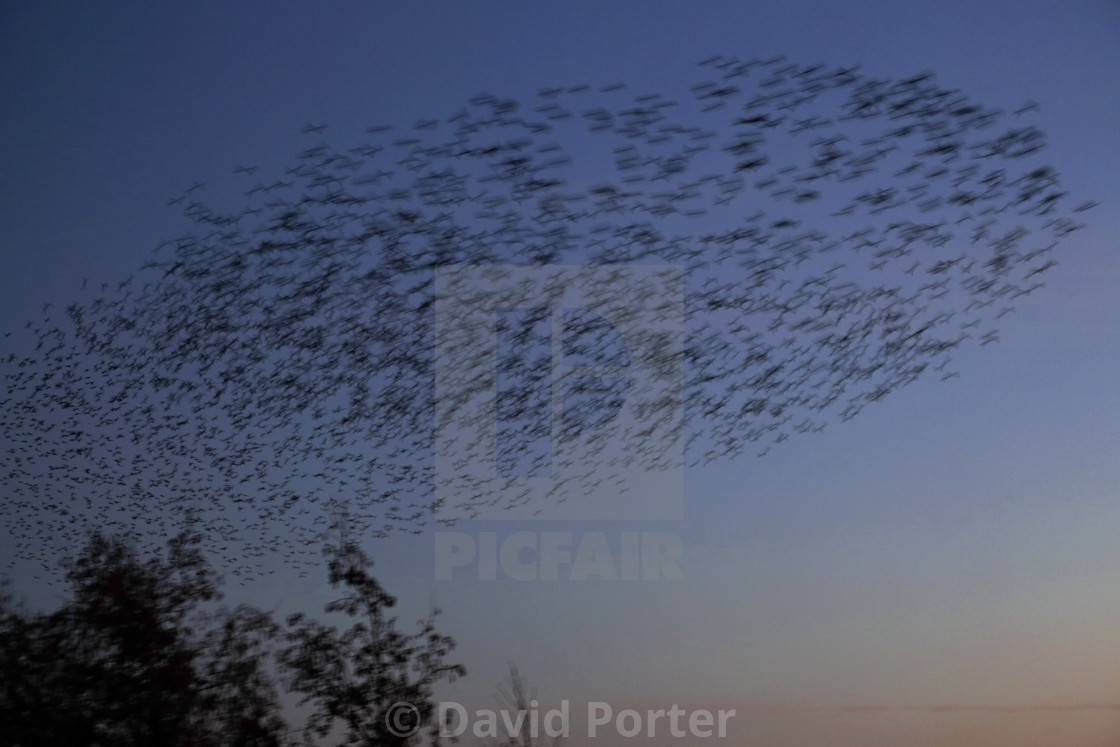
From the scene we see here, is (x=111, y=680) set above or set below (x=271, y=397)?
below

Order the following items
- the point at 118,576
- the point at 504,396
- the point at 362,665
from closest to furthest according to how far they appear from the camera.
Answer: the point at 362,665 < the point at 118,576 < the point at 504,396

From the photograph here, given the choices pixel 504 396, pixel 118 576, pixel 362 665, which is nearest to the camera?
pixel 362 665

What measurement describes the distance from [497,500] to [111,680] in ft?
9.55

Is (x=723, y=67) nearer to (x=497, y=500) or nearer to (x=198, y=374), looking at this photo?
(x=497, y=500)

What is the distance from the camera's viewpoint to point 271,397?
8297 mm

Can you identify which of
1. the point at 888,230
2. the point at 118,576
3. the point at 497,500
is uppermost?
the point at 888,230

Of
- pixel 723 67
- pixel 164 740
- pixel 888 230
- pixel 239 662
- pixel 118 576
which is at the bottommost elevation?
pixel 164 740

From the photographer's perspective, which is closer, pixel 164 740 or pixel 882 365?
pixel 164 740

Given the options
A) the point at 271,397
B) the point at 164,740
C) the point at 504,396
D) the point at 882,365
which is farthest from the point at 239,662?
the point at 882,365

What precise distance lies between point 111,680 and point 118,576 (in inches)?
28.2

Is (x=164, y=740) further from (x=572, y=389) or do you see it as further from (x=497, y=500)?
(x=572, y=389)

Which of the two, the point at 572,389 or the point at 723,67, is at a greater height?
the point at 723,67

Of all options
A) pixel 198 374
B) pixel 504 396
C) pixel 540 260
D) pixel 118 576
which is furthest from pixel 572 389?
pixel 118 576

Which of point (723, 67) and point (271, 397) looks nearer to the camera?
point (723, 67)
